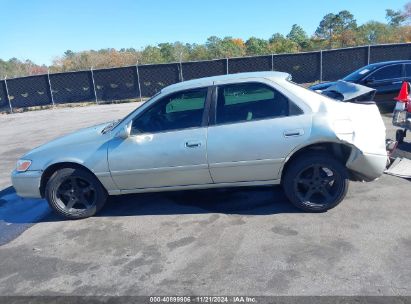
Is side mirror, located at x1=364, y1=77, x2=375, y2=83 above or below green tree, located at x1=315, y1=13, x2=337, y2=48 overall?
below

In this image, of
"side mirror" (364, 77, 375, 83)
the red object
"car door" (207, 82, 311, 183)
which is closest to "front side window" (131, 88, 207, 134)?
"car door" (207, 82, 311, 183)

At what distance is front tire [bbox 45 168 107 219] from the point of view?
4.63 m

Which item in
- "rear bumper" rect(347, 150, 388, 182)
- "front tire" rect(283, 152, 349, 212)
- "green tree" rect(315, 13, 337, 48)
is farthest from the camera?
"green tree" rect(315, 13, 337, 48)

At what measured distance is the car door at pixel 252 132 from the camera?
4.11 metres

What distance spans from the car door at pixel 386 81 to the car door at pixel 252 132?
22.0 ft

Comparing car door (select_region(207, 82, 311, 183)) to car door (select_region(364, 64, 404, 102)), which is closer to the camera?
car door (select_region(207, 82, 311, 183))

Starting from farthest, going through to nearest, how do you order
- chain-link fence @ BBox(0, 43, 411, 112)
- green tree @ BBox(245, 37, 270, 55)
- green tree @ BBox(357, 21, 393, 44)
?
green tree @ BBox(245, 37, 270, 55)
green tree @ BBox(357, 21, 393, 44)
chain-link fence @ BBox(0, 43, 411, 112)

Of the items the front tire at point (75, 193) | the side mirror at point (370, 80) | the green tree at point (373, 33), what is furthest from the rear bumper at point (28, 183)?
the green tree at point (373, 33)

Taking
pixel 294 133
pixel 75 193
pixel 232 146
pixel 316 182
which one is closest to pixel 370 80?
pixel 316 182

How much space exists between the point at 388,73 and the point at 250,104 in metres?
7.23

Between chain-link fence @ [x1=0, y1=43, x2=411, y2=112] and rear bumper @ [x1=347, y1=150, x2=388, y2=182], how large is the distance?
14.2 m

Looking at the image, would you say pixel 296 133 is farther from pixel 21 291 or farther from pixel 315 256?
pixel 21 291

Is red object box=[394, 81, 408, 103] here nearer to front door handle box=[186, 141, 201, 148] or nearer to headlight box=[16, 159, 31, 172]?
front door handle box=[186, 141, 201, 148]

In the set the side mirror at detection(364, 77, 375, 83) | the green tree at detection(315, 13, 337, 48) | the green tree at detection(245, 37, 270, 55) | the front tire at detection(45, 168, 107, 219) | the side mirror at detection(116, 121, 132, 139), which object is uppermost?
the green tree at detection(315, 13, 337, 48)
